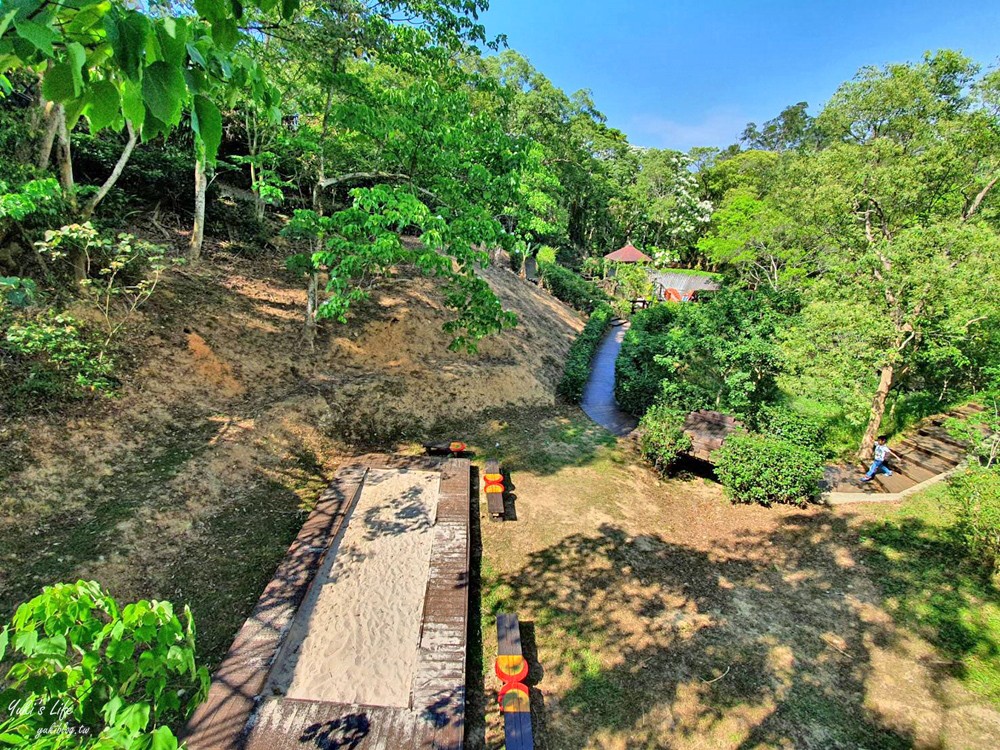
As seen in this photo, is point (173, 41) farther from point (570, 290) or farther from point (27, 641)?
point (570, 290)

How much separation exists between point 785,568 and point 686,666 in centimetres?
275

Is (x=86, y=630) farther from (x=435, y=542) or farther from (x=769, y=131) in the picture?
(x=769, y=131)

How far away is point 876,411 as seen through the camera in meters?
9.41

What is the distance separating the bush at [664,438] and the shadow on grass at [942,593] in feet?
10.5

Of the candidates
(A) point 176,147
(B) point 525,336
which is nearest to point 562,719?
(B) point 525,336

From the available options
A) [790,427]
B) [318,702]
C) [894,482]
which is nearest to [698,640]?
[318,702]

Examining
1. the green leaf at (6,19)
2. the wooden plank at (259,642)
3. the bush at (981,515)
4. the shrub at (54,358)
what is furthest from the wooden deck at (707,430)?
the shrub at (54,358)

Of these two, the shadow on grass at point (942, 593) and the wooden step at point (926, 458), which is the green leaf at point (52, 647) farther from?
the wooden step at point (926, 458)

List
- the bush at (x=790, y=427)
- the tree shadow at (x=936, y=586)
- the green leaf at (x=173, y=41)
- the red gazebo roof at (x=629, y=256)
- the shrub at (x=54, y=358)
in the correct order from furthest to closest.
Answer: the red gazebo roof at (x=629, y=256)
the bush at (x=790, y=427)
the shrub at (x=54, y=358)
the tree shadow at (x=936, y=586)
the green leaf at (x=173, y=41)

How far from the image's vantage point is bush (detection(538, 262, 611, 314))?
25.9 m

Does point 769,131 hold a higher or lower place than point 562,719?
higher

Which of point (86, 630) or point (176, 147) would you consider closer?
point (86, 630)

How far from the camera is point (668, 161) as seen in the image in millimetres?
45562

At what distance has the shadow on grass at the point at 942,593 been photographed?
511 cm
